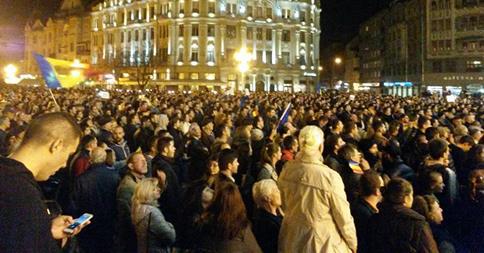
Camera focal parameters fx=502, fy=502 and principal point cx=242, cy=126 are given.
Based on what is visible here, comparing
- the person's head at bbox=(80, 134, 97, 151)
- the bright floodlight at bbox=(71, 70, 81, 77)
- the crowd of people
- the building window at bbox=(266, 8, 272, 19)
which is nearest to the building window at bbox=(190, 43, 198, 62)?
the building window at bbox=(266, 8, 272, 19)

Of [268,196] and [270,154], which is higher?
[270,154]

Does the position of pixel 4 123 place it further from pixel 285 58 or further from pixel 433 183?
pixel 285 58

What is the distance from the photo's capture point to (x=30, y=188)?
2357 mm

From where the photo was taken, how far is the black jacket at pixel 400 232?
404cm

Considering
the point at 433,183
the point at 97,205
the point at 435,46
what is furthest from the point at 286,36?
the point at 433,183

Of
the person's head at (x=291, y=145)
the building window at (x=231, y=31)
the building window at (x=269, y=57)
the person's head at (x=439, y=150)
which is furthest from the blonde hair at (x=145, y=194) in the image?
the building window at (x=269, y=57)

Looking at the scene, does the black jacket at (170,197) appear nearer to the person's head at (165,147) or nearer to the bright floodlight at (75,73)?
the person's head at (165,147)

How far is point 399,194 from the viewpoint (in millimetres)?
4359

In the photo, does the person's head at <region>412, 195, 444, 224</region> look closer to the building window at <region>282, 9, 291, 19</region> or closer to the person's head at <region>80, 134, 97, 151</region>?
the person's head at <region>80, 134, 97, 151</region>

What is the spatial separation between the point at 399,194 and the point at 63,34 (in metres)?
119

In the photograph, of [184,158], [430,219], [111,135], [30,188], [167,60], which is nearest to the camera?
[30,188]

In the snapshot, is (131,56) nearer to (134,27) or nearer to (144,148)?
(134,27)

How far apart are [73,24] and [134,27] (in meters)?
26.2

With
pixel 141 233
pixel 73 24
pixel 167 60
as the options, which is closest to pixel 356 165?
pixel 141 233
